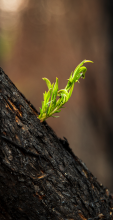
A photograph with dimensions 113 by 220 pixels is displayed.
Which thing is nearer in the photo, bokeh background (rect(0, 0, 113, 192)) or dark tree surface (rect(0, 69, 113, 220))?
dark tree surface (rect(0, 69, 113, 220))

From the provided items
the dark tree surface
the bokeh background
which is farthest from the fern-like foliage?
the bokeh background

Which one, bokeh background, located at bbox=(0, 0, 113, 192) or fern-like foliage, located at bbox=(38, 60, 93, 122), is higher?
bokeh background, located at bbox=(0, 0, 113, 192)

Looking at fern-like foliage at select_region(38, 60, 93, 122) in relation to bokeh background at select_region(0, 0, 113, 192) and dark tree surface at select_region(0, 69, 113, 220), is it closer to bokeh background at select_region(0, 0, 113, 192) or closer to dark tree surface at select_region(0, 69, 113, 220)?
dark tree surface at select_region(0, 69, 113, 220)

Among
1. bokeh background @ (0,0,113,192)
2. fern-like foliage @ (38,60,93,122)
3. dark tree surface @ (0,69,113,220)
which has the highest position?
bokeh background @ (0,0,113,192)

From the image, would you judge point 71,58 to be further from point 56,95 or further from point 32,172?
point 32,172

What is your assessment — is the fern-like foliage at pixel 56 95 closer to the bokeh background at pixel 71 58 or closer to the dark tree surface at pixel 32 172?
→ the dark tree surface at pixel 32 172

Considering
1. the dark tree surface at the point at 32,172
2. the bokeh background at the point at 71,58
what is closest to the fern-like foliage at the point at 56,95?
the dark tree surface at the point at 32,172
